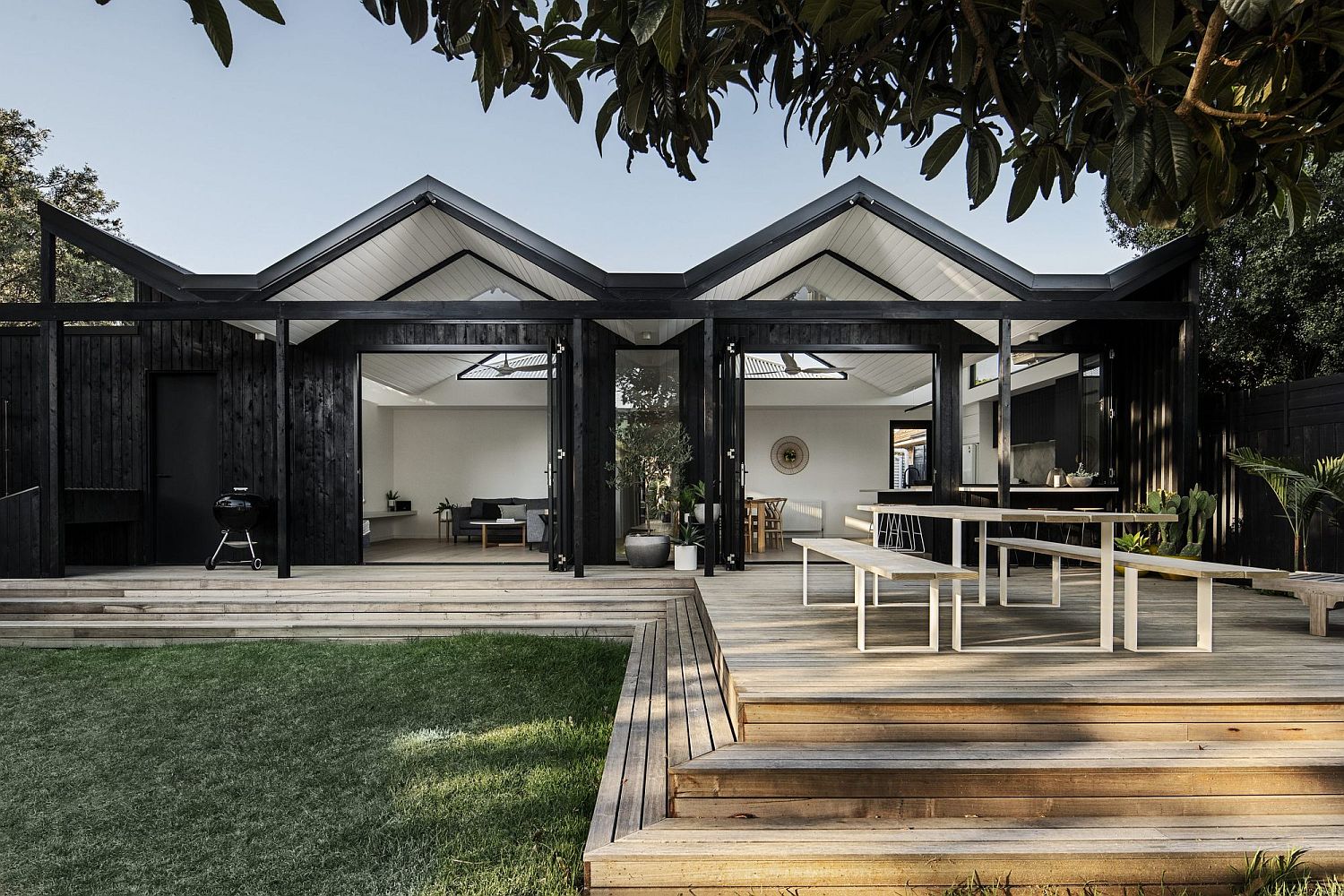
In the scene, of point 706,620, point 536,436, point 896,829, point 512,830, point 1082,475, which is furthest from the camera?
point 536,436

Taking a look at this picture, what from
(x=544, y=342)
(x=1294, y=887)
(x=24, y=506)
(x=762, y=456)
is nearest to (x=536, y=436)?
(x=762, y=456)

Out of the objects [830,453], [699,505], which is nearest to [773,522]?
[830,453]

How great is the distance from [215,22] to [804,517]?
12739 millimetres

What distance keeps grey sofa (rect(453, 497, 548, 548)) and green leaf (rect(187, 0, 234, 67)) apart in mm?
8872

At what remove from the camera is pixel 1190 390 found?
662cm

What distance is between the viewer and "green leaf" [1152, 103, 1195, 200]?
1366 mm

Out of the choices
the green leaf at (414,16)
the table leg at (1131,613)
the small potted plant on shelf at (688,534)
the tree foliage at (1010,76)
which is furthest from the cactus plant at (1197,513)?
the green leaf at (414,16)

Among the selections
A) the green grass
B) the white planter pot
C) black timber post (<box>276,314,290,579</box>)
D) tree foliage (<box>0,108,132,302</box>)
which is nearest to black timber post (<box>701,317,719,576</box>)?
the white planter pot

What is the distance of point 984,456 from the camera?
526 inches

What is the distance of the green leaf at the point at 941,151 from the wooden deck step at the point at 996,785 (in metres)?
1.97

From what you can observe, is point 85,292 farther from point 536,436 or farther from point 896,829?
point 896,829

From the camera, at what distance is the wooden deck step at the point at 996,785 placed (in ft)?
8.58

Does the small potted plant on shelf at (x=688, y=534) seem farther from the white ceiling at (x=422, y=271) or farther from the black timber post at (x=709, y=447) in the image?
the white ceiling at (x=422, y=271)

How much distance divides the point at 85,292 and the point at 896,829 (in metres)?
17.5
